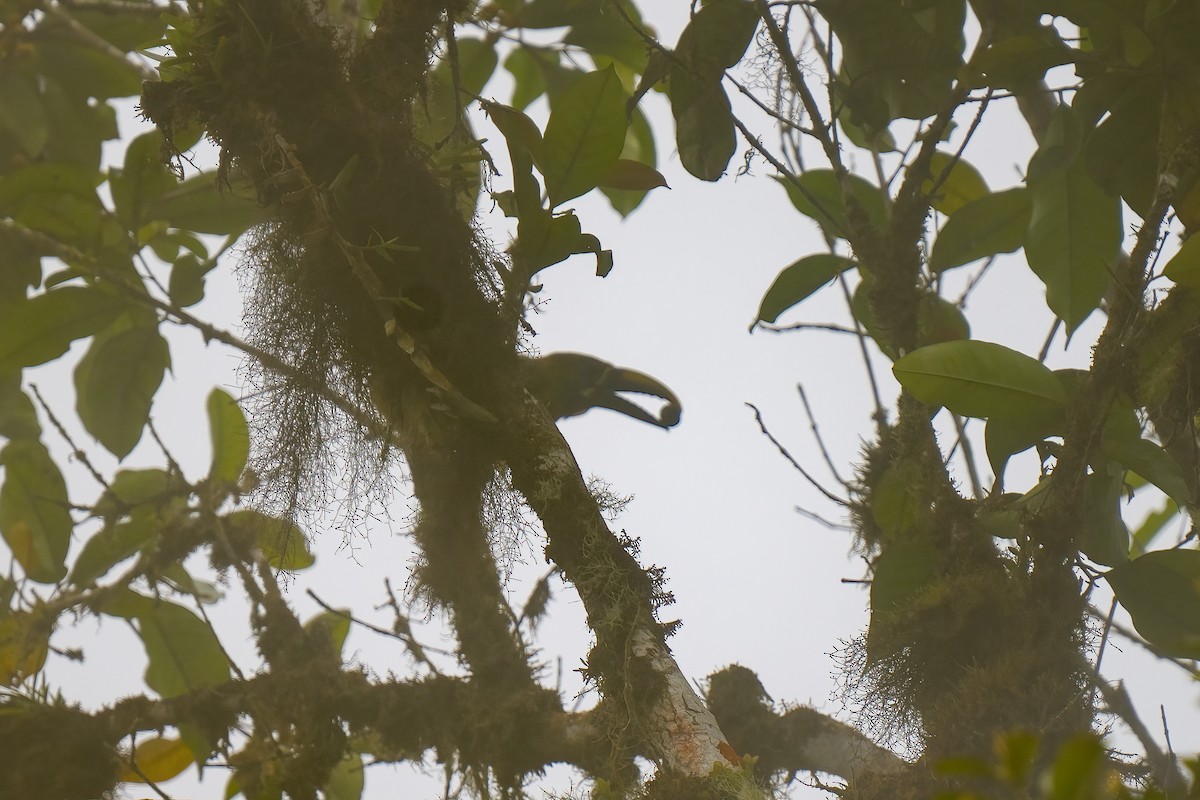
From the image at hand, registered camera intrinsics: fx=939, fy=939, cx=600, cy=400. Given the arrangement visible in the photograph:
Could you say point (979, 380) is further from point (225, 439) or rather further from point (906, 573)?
point (225, 439)

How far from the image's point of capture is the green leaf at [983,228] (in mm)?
1654

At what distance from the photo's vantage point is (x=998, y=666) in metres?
1.24

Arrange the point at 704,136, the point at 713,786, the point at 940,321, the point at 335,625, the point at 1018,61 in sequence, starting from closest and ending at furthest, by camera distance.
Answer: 1. the point at 713,786
2. the point at 1018,61
3. the point at 704,136
4. the point at 940,321
5. the point at 335,625

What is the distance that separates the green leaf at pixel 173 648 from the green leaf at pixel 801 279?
4.39ft

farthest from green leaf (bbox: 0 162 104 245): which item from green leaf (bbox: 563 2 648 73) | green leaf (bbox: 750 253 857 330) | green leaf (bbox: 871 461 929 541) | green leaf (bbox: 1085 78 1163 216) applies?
green leaf (bbox: 1085 78 1163 216)

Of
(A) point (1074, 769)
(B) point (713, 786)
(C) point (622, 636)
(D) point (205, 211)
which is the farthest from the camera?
(D) point (205, 211)

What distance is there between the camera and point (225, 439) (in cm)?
215

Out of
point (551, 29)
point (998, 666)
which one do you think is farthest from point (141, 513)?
point (998, 666)

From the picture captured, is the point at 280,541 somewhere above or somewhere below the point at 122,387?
below

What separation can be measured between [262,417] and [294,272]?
0.22m

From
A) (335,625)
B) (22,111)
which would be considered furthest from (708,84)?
(22,111)

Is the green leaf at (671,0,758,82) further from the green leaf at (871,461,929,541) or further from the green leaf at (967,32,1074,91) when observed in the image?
the green leaf at (871,461,929,541)

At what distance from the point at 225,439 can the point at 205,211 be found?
52 centimetres

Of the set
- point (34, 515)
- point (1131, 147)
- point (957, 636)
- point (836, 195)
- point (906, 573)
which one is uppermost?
point (836, 195)
